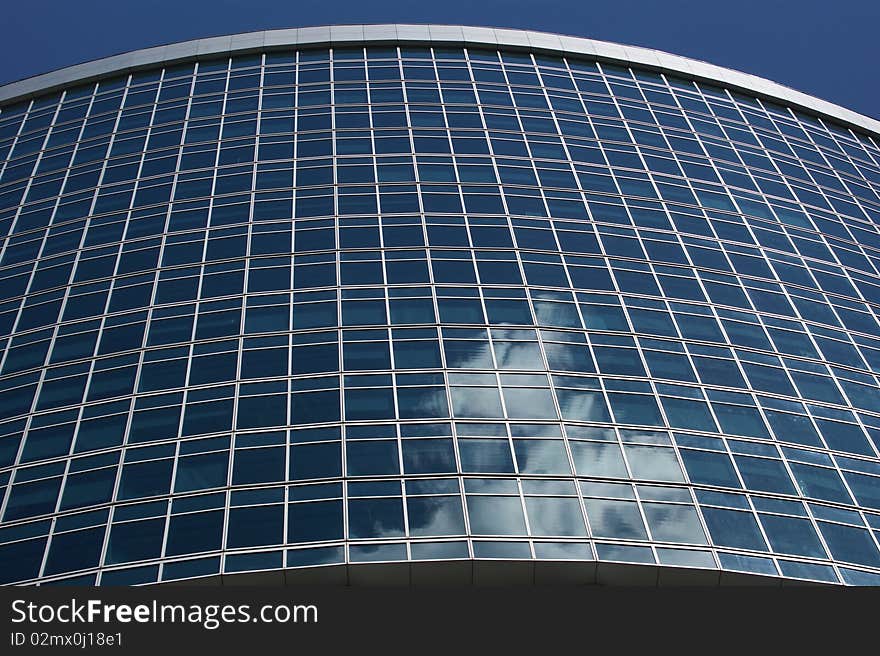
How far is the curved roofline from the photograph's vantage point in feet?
203

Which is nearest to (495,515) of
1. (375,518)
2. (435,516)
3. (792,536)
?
(435,516)

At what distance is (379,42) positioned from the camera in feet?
204

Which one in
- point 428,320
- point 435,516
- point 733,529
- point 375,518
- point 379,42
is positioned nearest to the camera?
point 375,518

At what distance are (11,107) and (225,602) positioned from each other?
4207 cm

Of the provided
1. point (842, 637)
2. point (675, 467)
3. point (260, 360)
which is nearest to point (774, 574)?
point (675, 467)

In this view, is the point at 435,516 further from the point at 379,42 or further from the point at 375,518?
the point at 379,42

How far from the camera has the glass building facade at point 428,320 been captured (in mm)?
38625

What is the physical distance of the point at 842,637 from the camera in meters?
26.4

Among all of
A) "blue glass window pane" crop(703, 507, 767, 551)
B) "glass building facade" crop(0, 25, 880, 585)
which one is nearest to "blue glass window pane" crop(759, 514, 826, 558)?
"glass building facade" crop(0, 25, 880, 585)

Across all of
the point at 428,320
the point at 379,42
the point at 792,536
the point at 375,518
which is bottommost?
the point at 792,536

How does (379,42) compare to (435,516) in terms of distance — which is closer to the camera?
(435,516)

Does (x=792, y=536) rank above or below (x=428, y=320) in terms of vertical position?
below

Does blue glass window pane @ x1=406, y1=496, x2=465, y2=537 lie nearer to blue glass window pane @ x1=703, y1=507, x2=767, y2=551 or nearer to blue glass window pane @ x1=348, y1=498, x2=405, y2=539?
blue glass window pane @ x1=348, y1=498, x2=405, y2=539

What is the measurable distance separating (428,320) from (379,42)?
2178 cm
